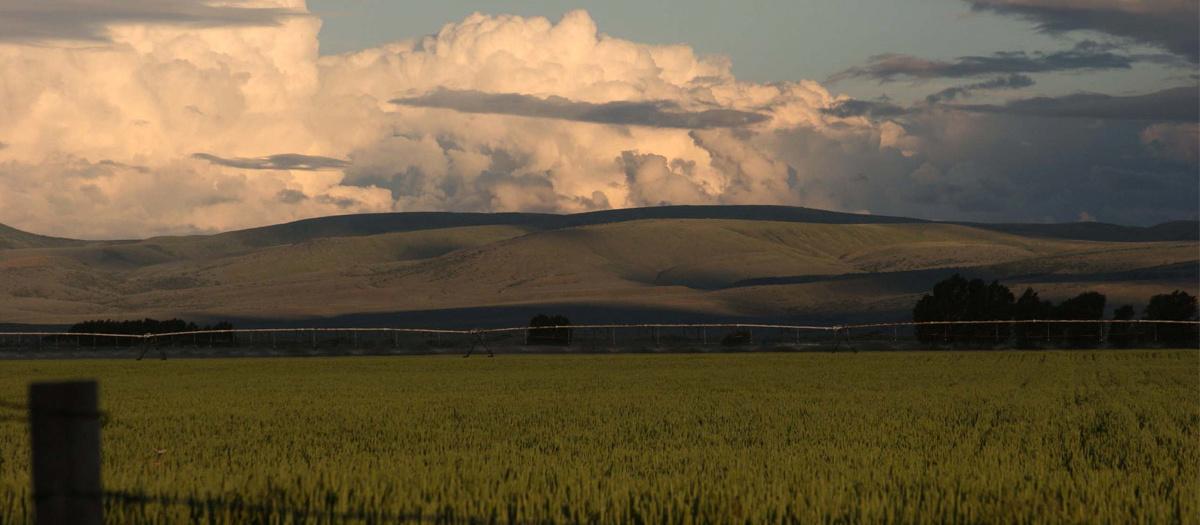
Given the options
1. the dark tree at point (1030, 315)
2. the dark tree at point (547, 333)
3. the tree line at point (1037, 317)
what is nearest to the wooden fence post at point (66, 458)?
the dark tree at point (547, 333)

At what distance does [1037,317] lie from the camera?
105 metres

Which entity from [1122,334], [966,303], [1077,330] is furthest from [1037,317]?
[1122,334]

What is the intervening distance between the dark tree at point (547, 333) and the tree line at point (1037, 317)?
71.7 feet

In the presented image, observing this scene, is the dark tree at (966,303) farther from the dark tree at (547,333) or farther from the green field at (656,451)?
the green field at (656,451)

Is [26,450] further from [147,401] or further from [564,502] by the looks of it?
[147,401]

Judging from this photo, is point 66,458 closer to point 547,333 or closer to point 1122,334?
point 1122,334

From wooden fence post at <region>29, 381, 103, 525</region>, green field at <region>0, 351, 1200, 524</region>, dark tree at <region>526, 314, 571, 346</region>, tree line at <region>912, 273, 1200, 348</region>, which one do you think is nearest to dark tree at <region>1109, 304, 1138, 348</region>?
tree line at <region>912, 273, 1200, 348</region>

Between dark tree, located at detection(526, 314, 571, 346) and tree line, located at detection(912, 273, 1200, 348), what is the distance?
21.9 meters

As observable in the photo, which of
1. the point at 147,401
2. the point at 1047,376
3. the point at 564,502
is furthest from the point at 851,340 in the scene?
the point at 564,502

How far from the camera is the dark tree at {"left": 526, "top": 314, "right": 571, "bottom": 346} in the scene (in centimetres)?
8506

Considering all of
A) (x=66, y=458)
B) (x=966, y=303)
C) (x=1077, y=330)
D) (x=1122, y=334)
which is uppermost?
(x=966, y=303)

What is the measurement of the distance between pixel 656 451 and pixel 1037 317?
91.9 metres

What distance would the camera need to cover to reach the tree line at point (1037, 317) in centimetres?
8050

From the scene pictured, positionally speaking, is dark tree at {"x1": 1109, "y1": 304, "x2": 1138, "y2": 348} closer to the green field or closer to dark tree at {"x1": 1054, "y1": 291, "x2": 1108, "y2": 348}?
dark tree at {"x1": 1054, "y1": 291, "x2": 1108, "y2": 348}
